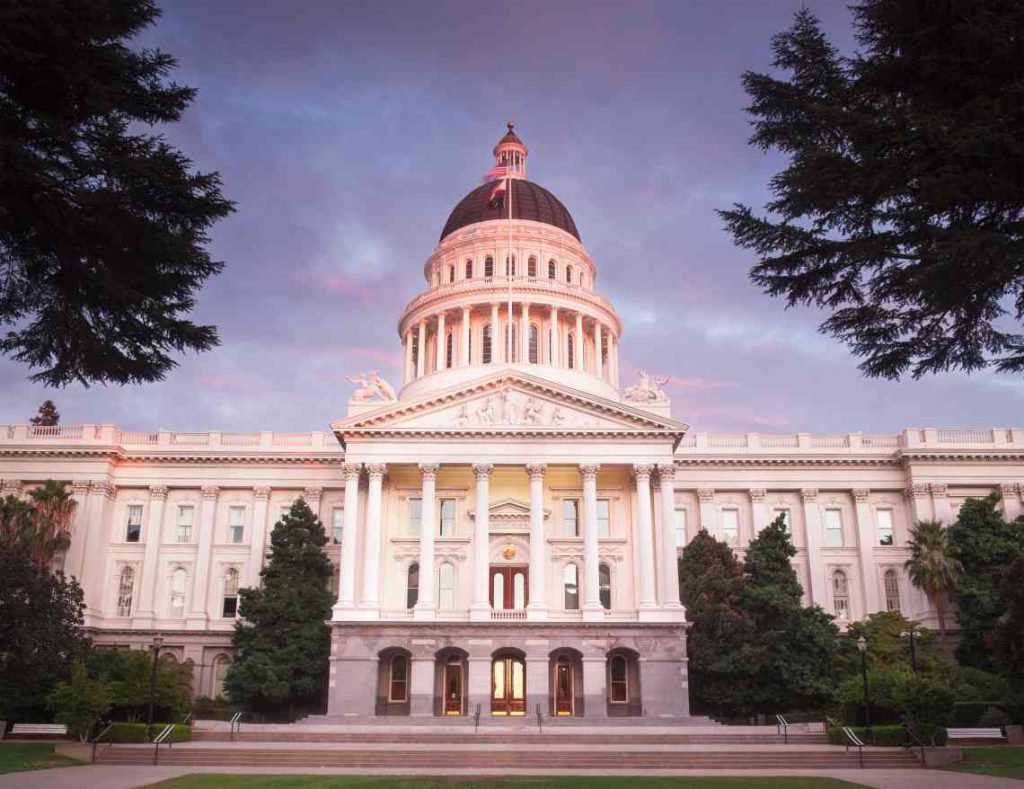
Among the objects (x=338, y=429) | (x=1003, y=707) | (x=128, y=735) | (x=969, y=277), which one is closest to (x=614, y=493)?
(x=338, y=429)

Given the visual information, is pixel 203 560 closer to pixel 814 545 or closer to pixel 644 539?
pixel 644 539

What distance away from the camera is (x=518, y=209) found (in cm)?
7681

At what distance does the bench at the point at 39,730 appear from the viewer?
1585 inches

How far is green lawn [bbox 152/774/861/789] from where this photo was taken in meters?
25.4

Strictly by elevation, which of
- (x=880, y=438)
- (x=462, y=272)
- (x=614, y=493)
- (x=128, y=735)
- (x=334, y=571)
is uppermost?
(x=462, y=272)

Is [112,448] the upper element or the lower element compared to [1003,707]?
upper

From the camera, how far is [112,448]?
62.9 metres

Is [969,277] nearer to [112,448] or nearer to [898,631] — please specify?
[898,631]

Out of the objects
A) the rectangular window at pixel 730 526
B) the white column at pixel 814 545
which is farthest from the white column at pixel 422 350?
the white column at pixel 814 545

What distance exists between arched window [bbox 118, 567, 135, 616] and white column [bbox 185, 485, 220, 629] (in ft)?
13.0

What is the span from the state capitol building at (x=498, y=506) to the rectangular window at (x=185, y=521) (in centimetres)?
12

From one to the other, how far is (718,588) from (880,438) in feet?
63.4

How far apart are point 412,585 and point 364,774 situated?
90.0 feet

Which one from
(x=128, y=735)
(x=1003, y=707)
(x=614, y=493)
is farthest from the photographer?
(x=614, y=493)
